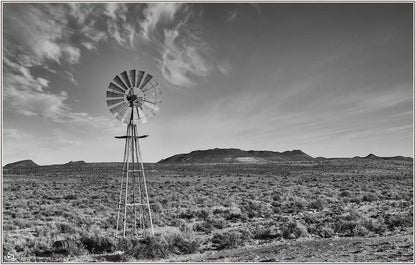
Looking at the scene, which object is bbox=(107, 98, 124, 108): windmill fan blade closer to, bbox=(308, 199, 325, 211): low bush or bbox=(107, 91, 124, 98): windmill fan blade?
bbox=(107, 91, 124, 98): windmill fan blade

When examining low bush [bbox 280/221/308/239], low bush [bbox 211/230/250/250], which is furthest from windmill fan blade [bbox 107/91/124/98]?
low bush [bbox 280/221/308/239]

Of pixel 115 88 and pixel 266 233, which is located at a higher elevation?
pixel 115 88

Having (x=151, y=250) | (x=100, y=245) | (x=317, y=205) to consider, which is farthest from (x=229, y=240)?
(x=317, y=205)

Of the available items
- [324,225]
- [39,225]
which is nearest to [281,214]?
[324,225]

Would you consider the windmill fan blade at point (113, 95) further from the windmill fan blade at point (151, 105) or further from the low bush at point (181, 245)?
the low bush at point (181, 245)

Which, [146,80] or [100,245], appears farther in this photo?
[146,80]

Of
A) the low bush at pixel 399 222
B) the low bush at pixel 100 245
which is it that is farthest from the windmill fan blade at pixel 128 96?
the low bush at pixel 399 222

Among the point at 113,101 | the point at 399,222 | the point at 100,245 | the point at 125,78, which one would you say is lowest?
the point at 399,222

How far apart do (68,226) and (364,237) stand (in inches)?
467

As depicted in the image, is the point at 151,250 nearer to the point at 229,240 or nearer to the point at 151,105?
the point at 229,240

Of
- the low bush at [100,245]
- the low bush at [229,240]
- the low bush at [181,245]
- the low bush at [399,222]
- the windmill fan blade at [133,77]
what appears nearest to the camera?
the low bush at [181,245]

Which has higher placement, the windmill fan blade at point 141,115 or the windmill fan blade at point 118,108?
the windmill fan blade at point 118,108

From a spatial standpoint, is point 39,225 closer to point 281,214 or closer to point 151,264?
point 151,264

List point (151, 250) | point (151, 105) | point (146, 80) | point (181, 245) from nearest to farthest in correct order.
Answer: point (151, 250)
point (181, 245)
point (146, 80)
point (151, 105)
